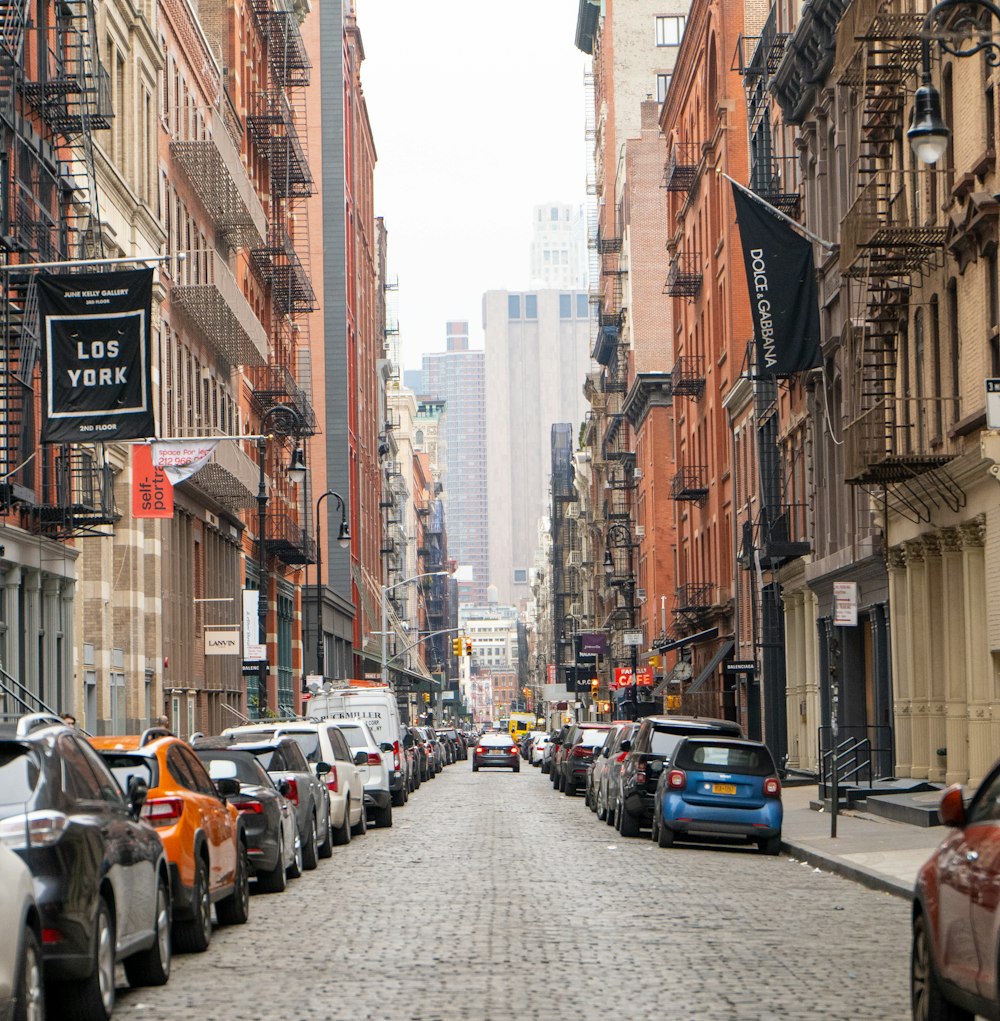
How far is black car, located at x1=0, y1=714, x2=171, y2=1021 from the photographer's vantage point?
9.97 m

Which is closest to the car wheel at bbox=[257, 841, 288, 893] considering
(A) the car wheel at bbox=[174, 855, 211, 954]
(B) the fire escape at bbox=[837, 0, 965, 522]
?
(A) the car wheel at bbox=[174, 855, 211, 954]

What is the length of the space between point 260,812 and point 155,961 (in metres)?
6.41

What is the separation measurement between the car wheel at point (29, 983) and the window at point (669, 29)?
9050 centimetres

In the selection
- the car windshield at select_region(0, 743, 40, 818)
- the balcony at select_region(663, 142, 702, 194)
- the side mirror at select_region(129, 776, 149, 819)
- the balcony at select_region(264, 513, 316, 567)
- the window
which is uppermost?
the window

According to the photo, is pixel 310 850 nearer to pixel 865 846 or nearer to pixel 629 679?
pixel 865 846

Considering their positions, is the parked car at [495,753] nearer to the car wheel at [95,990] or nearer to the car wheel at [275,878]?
the car wheel at [275,878]

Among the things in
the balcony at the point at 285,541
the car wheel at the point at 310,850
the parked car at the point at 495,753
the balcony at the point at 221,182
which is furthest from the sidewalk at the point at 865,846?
the parked car at the point at 495,753

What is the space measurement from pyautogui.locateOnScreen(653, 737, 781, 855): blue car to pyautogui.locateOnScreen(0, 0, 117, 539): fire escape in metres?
10.8

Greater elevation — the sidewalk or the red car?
the red car

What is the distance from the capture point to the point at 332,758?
2630cm

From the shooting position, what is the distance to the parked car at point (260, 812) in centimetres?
1883

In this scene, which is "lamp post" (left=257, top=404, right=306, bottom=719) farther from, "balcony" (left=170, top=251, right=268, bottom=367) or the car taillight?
the car taillight

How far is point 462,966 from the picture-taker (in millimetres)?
13508

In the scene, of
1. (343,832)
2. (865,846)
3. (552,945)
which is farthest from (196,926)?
(343,832)
